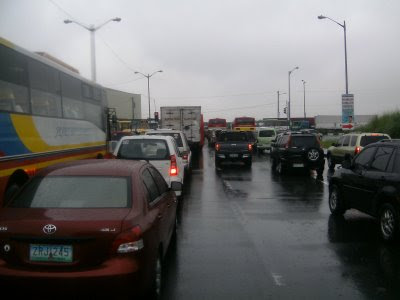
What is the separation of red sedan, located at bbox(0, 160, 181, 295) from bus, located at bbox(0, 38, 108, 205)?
11.3 feet

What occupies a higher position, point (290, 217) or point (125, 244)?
point (125, 244)

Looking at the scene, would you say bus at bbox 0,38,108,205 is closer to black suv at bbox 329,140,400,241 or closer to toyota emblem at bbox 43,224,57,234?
toyota emblem at bbox 43,224,57,234

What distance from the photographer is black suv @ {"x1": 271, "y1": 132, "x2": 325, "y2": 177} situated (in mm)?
20234

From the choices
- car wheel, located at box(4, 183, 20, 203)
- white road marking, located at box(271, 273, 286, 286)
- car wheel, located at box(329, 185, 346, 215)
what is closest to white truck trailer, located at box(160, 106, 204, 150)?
car wheel, located at box(329, 185, 346, 215)

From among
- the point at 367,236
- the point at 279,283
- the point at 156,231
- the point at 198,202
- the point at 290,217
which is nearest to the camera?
the point at 156,231

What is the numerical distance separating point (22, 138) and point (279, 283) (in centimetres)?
547

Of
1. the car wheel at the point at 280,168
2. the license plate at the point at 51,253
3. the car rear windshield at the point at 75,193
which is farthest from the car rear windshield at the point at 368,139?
the license plate at the point at 51,253

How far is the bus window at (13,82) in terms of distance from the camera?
8.62 metres

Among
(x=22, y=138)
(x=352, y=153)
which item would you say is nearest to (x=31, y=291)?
(x=22, y=138)

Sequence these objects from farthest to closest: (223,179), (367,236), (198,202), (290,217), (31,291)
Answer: (223,179) → (198,202) → (290,217) → (367,236) → (31,291)

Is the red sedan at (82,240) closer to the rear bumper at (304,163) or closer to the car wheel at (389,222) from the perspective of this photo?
the car wheel at (389,222)

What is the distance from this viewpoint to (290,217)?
10664mm

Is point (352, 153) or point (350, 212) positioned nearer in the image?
point (350, 212)

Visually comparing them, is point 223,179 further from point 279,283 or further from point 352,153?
point 279,283
